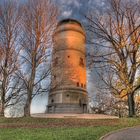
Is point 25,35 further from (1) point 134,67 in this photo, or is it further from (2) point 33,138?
(2) point 33,138

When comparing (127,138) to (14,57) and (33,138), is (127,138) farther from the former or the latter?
(14,57)

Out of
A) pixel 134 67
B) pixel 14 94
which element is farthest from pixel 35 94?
pixel 134 67

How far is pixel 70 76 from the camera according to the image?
40.5m

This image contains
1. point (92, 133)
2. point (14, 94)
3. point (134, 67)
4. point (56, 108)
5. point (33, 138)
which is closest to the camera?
point (33, 138)

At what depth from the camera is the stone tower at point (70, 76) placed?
40.2 m

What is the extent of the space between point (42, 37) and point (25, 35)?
172cm

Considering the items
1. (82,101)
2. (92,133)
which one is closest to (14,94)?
(82,101)

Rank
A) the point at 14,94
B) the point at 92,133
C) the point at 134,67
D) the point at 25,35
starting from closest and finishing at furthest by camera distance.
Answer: the point at 92,133 → the point at 134,67 → the point at 25,35 → the point at 14,94

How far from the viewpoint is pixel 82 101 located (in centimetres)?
4172

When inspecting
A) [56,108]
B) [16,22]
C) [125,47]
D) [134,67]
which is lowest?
[56,108]

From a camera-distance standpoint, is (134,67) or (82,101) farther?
(82,101)

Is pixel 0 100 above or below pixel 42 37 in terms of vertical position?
below

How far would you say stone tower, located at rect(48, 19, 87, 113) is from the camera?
40.2 meters

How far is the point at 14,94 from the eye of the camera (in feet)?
105
